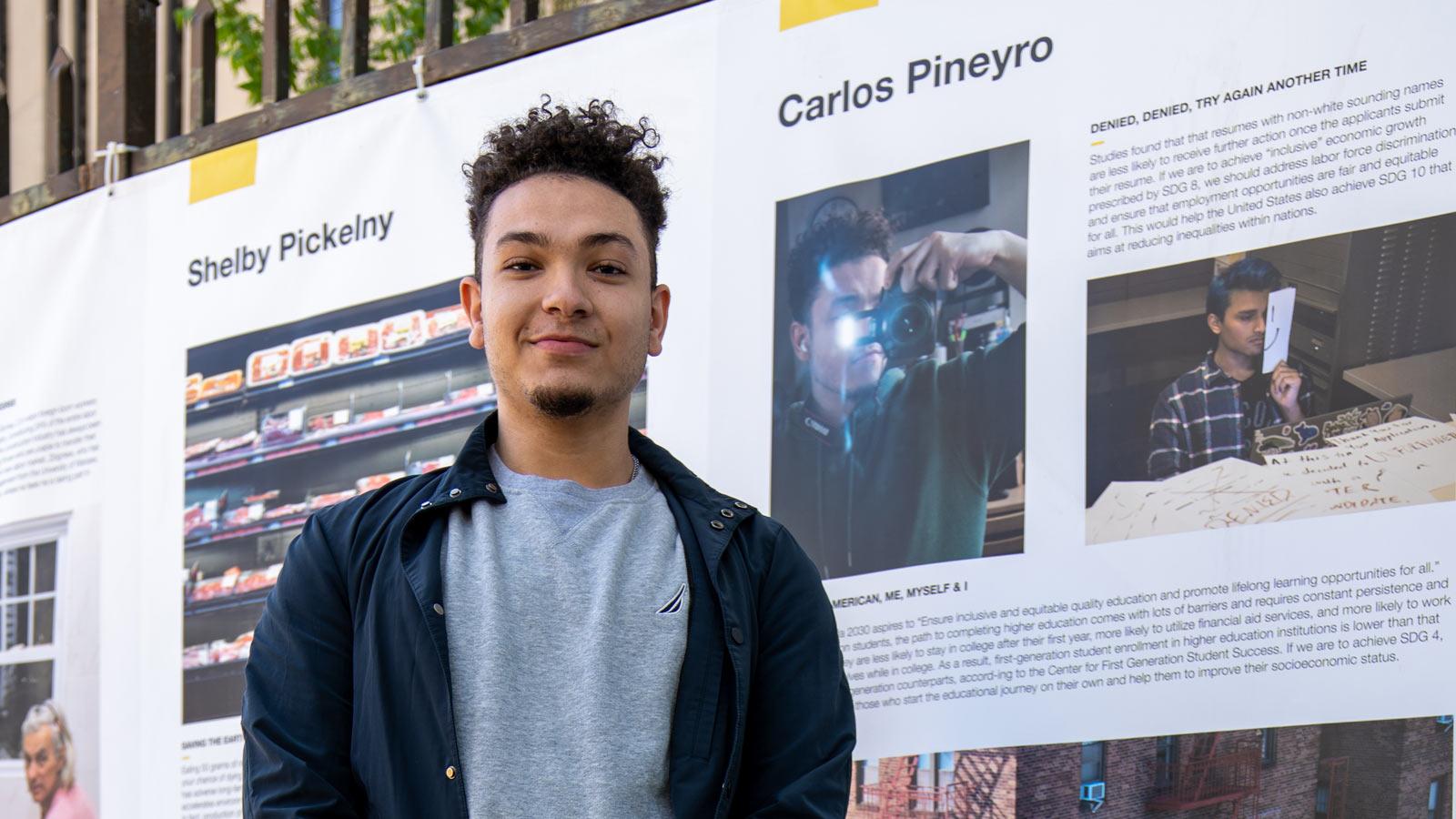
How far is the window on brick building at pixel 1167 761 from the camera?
2490 millimetres

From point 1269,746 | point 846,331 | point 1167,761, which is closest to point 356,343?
point 846,331

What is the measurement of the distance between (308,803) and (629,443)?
618 mm

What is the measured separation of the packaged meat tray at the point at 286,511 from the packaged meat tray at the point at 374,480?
0.14 metres

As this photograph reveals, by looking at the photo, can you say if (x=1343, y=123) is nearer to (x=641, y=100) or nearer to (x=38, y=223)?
(x=641, y=100)

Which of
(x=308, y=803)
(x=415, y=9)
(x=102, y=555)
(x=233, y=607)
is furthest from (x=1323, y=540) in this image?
(x=415, y=9)

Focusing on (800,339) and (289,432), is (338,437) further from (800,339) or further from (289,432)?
(800,339)

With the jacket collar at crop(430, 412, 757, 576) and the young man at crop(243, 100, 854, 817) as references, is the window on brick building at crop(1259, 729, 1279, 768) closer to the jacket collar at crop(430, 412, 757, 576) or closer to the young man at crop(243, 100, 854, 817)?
the young man at crop(243, 100, 854, 817)

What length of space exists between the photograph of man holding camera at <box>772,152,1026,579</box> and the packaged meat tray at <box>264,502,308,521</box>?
1.03 m

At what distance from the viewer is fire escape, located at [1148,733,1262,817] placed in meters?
2.44

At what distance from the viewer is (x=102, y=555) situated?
373 centimetres

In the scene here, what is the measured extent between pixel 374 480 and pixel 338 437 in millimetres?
130

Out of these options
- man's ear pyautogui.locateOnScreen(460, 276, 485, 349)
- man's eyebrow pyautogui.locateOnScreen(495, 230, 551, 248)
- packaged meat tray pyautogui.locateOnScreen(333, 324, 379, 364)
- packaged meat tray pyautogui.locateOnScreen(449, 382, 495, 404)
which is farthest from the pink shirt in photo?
man's eyebrow pyautogui.locateOnScreen(495, 230, 551, 248)

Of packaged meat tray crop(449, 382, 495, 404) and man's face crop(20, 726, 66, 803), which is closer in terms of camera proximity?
packaged meat tray crop(449, 382, 495, 404)

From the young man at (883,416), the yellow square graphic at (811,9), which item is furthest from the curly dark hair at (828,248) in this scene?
the yellow square graphic at (811,9)
